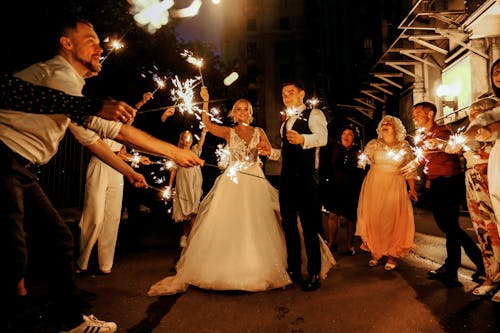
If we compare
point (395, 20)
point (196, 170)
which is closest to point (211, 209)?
point (196, 170)

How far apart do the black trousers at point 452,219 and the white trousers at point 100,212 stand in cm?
477

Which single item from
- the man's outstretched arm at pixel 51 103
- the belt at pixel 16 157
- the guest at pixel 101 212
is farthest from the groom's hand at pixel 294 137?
the belt at pixel 16 157

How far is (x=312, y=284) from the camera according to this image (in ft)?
15.4

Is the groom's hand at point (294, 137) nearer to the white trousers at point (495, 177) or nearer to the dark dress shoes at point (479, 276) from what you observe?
the white trousers at point (495, 177)

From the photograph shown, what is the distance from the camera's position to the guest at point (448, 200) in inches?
193

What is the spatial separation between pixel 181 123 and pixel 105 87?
6313 millimetres

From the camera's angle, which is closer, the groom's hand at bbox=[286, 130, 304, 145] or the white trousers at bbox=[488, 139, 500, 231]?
the white trousers at bbox=[488, 139, 500, 231]

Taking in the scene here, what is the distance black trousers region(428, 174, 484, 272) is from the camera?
4906 millimetres

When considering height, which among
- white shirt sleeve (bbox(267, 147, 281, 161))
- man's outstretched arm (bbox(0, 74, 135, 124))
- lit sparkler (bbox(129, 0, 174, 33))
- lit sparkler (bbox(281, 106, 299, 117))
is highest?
lit sparkler (bbox(129, 0, 174, 33))

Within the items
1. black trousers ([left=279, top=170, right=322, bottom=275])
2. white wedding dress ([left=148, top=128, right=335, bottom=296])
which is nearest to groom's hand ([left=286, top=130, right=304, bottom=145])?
black trousers ([left=279, top=170, right=322, bottom=275])

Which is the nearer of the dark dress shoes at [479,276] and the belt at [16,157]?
the belt at [16,157]

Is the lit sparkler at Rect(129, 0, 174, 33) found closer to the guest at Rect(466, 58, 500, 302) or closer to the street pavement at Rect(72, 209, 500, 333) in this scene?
the street pavement at Rect(72, 209, 500, 333)

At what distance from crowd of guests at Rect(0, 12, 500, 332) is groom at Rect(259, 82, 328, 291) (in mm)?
14

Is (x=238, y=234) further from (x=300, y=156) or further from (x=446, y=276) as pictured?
(x=446, y=276)
